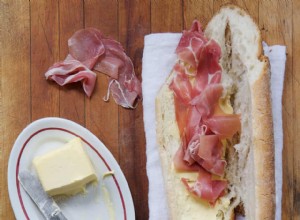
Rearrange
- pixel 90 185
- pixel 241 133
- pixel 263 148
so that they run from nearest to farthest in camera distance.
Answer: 1. pixel 263 148
2. pixel 241 133
3. pixel 90 185

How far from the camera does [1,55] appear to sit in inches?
75.1

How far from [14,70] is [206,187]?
2.61 feet

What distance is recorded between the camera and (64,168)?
1781mm

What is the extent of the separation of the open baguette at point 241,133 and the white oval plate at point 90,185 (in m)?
0.17

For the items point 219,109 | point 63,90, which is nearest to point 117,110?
point 63,90

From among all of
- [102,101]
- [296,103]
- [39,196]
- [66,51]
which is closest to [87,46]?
[66,51]

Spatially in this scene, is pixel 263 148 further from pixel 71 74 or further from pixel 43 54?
pixel 43 54

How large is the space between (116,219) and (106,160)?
0.21 m

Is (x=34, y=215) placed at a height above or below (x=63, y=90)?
below

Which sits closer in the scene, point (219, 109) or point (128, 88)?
point (219, 109)

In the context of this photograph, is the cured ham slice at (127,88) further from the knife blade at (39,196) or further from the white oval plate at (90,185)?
the knife blade at (39,196)

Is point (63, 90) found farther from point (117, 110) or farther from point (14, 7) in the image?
point (14, 7)

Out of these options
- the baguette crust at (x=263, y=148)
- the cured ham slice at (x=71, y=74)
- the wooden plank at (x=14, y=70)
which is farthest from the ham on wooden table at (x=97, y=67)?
the baguette crust at (x=263, y=148)

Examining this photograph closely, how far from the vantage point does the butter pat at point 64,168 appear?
1782mm
